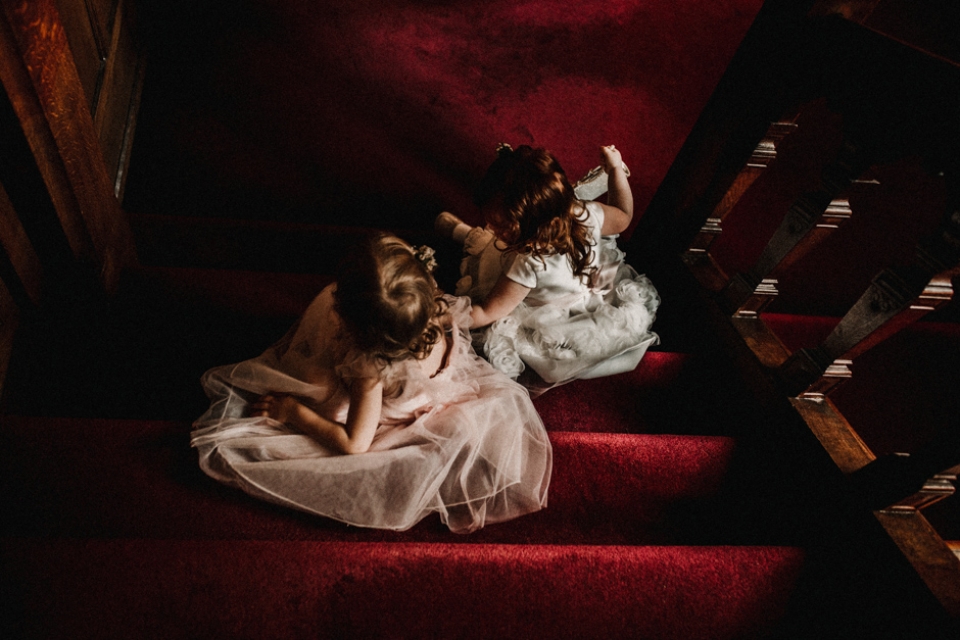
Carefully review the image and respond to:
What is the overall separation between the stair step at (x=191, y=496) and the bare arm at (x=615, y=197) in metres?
0.73

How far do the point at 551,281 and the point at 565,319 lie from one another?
156mm

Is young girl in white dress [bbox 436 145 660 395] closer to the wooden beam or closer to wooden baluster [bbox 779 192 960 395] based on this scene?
wooden baluster [bbox 779 192 960 395]

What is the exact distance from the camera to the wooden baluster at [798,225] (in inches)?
54.5

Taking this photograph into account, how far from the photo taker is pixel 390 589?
113 centimetres

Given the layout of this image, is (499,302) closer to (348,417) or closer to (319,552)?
(348,417)

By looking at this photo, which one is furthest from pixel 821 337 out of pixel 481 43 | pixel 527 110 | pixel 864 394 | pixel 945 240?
pixel 481 43

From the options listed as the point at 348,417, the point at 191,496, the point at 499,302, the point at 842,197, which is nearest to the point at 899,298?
the point at 842,197

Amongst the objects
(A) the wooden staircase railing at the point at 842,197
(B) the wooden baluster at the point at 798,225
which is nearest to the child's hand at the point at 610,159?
(A) the wooden staircase railing at the point at 842,197

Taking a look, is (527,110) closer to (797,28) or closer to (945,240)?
(797,28)

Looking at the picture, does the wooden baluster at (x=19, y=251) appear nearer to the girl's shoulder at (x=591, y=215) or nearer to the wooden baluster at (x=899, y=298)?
the girl's shoulder at (x=591, y=215)

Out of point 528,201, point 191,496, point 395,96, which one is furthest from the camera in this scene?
point 395,96

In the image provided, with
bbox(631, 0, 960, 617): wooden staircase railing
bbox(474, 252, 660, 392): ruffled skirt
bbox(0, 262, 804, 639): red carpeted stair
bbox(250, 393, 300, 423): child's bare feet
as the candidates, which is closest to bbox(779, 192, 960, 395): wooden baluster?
bbox(631, 0, 960, 617): wooden staircase railing

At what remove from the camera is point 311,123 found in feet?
8.57

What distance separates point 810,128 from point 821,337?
5.03ft
